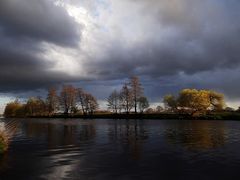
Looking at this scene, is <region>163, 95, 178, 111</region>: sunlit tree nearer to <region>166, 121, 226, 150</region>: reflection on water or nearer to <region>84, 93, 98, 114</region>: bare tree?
<region>84, 93, 98, 114</region>: bare tree

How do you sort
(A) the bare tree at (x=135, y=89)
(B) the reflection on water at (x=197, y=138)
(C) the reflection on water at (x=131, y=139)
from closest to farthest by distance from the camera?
(C) the reflection on water at (x=131, y=139) → (B) the reflection on water at (x=197, y=138) → (A) the bare tree at (x=135, y=89)

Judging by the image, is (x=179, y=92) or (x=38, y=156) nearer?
(x=38, y=156)

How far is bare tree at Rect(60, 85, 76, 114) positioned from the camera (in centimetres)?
18912

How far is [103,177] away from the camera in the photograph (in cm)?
1994

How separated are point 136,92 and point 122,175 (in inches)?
5064

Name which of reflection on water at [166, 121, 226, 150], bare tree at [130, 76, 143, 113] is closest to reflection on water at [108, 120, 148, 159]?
reflection on water at [166, 121, 226, 150]

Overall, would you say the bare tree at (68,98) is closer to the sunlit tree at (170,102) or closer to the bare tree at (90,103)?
the bare tree at (90,103)

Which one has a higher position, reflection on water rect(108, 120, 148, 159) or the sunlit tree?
the sunlit tree

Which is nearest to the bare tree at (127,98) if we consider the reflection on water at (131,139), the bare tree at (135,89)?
the bare tree at (135,89)

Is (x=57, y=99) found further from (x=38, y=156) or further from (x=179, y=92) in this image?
(x=38, y=156)

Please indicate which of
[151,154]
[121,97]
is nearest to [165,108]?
[121,97]

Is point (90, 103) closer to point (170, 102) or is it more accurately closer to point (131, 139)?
point (170, 102)

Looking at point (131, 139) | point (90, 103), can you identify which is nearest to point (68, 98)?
point (90, 103)

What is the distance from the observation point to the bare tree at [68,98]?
18912 centimetres
